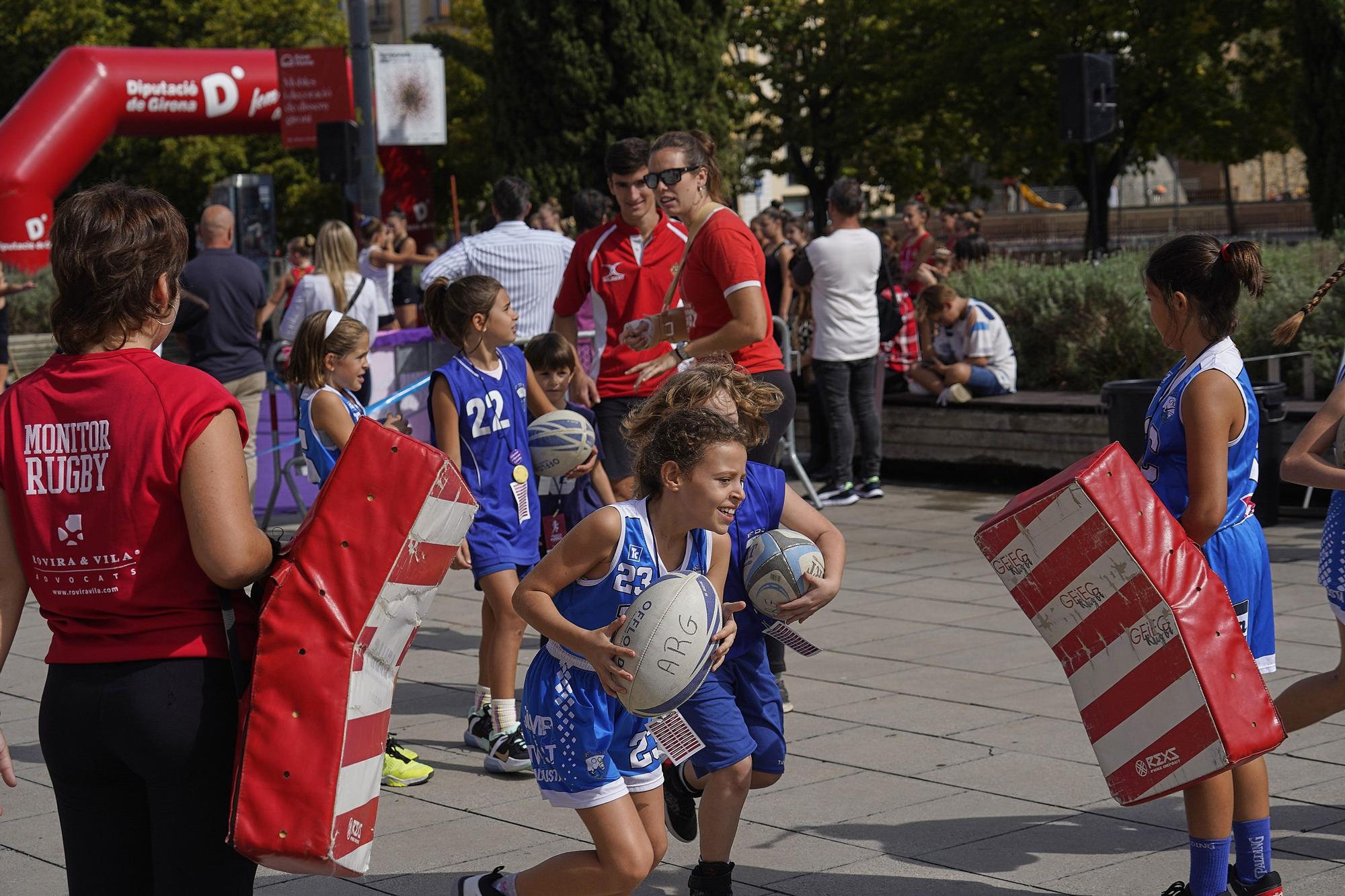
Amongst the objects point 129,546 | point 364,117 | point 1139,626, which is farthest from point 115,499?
point 364,117

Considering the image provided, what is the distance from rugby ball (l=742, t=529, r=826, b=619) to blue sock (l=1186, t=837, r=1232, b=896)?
1118 mm

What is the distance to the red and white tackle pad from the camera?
2887mm

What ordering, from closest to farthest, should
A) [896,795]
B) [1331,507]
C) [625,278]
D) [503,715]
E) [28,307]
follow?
[1331,507], [896,795], [503,715], [625,278], [28,307]

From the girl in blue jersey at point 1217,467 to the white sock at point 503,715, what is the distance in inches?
96.8

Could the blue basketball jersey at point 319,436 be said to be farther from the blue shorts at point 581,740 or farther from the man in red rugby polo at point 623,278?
the blue shorts at point 581,740

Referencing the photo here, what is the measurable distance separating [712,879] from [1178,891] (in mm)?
1157

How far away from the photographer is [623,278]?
7148 millimetres

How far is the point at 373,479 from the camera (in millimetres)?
3035

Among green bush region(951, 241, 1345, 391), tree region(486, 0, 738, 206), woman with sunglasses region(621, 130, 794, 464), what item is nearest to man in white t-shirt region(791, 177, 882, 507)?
green bush region(951, 241, 1345, 391)

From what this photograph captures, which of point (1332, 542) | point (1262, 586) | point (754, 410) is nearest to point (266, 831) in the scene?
point (754, 410)

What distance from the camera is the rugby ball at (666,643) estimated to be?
11.6 feet

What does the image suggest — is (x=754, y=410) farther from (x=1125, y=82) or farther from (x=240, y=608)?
(x=1125, y=82)

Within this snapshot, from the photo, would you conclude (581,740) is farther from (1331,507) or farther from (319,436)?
(319,436)

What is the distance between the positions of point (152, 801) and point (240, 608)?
368 millimetres
